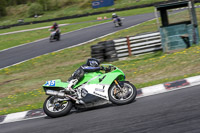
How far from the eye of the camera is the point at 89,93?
6.76 m

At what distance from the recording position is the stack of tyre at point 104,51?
1401cm

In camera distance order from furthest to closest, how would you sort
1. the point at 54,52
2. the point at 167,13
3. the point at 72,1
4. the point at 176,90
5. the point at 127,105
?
the point at 72,1, the point at 54,52, the point at 167,13, the point at 176,90, the point at 127,105

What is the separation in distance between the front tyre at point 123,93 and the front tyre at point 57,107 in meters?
0.97

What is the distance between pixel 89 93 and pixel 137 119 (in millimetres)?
1668

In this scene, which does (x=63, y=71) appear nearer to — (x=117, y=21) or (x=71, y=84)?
(x=71, y=84)

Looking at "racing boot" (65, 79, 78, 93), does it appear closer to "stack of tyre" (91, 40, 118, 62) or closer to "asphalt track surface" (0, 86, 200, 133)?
"asphalt track surface" (0, 86, 200, 133)

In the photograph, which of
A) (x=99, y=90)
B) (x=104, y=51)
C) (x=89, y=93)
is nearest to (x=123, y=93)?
(x=99, y=90)

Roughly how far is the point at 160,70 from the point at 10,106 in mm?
5115

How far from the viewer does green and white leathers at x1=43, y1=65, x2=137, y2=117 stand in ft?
22.1

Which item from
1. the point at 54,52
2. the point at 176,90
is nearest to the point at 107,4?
the point at 54,52

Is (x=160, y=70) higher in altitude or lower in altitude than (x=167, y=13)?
lower

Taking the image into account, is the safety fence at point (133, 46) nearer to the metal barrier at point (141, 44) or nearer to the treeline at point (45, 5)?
the metal barrier at point (141, 44)

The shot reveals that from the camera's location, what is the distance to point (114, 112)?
245 inches

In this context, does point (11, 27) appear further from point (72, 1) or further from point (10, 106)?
point (10, 106)
